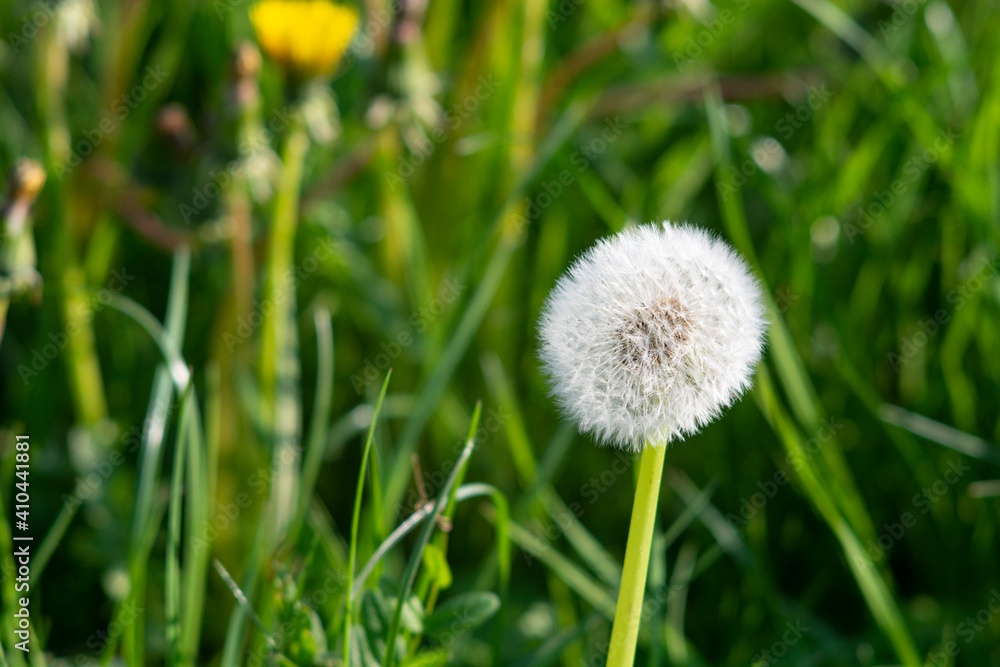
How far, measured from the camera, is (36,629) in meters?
1.25

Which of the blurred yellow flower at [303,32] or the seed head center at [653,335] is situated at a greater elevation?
the blurred yellow flower at [303,32]

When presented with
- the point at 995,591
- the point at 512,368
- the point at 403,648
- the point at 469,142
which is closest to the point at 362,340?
the point at 512,368

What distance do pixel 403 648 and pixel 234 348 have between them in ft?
2.67

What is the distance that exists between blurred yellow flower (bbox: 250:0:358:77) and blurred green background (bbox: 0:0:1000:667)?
50 millimetres

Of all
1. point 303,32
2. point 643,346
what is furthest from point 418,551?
point 303,32

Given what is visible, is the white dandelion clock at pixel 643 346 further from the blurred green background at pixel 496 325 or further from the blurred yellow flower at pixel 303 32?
the blurred yellow flower at pixel 303 32

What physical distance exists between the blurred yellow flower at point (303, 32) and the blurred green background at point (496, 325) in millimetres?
50

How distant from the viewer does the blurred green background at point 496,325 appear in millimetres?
1305

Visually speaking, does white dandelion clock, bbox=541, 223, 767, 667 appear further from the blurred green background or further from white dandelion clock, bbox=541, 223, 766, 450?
the blurred green background

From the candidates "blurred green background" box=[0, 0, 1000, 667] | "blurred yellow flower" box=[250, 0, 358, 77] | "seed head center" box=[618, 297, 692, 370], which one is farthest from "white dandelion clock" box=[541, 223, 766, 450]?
"blurred yellow flower" box=[250, 0, 358, 77]

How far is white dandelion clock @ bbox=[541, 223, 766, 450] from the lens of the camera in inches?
28.2

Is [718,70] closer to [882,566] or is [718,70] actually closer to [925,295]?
[925,295]

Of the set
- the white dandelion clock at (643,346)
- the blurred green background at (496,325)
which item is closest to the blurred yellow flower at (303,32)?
the blurred green background at (496,325)

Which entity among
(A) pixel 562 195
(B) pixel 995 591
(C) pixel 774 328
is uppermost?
(A) pixel 562 195
